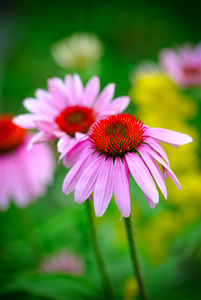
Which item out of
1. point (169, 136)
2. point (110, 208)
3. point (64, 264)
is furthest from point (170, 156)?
point (169, 136)

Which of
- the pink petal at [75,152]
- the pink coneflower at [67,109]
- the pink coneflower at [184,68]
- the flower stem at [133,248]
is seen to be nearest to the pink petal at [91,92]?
the pink coneflower at [67,109]

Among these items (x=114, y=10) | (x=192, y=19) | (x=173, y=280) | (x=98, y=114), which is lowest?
(x=173, y=280)

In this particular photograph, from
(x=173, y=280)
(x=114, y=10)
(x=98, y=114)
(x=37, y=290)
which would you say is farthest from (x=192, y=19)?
(x=37, y=290)

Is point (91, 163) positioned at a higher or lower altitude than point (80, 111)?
lower

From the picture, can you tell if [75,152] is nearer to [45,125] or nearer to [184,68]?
[45,125]

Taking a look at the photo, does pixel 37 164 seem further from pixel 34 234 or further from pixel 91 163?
pixel 91 163

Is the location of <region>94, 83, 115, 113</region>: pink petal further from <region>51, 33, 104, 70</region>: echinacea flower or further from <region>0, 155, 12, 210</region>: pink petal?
<region>51, 33, 104, 70</region>: echinacea flower

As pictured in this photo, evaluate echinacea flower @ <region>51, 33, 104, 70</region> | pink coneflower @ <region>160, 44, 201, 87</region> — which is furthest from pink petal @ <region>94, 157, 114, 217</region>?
echinacea flower @ <region>51, 33, 104, 70</region>
